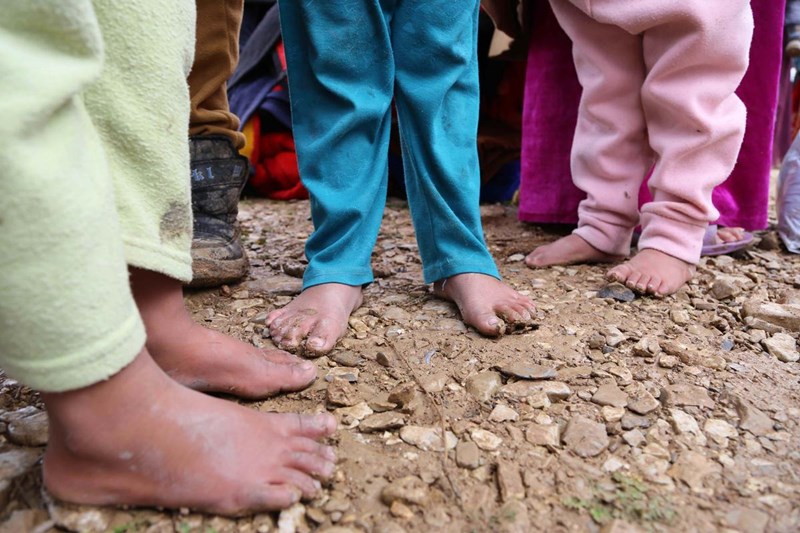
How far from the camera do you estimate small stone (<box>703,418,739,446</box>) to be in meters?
0.99

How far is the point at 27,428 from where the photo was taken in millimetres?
966

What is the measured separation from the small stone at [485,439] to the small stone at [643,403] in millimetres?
269

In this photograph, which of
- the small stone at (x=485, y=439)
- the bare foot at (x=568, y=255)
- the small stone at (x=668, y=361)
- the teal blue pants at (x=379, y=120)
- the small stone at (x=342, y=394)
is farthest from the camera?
the bare foot at (x=568, y=255)

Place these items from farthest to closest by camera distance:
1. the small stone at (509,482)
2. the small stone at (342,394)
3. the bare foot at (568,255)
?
the bare foot at (568,255) → the small stone at (342,394) → the small stone at (509,482)

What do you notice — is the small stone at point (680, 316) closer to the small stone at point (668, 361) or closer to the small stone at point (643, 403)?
the small stone at point (668, 361)

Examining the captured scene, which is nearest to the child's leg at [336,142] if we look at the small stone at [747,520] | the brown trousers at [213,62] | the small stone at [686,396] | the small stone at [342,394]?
the small stone at [342,394]

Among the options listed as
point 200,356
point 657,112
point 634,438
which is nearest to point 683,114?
point 657,112

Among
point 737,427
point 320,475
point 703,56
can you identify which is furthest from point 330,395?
point 703,56

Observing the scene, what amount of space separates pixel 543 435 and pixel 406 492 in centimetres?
27

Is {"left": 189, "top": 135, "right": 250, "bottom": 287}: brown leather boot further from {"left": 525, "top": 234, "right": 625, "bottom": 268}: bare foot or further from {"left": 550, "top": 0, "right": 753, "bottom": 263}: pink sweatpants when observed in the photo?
{"left": 550, "top": 0, "right": 753, "bottom": 263}: pink sweatpants

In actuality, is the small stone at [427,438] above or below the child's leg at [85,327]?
below

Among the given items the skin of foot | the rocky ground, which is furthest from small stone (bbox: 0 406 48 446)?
the skin of foot

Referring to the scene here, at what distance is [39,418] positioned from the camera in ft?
3.26

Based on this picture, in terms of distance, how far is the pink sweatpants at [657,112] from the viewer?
5.19ft
